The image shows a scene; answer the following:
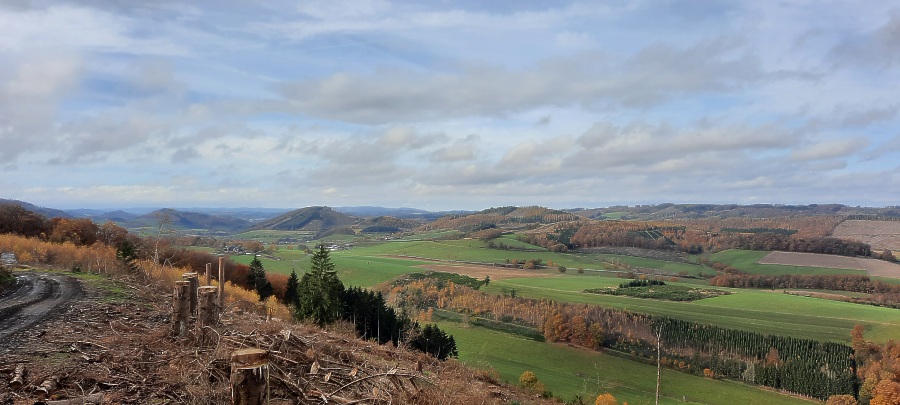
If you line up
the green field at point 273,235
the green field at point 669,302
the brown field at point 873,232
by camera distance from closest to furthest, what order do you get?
1. the green field at point 669,302
2. the brown field at point 873,232
3. the green field at point 273,235

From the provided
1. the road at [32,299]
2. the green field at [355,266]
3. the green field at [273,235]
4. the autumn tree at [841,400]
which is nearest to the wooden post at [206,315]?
the road at [32,299]

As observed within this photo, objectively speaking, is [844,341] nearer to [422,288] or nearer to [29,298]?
[422,288]

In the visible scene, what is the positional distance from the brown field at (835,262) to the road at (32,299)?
119768 millimetres

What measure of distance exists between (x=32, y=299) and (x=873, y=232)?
191003 mm

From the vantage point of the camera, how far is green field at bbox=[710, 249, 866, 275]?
306 ft

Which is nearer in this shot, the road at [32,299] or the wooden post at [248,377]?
the wooden post at [248,377]

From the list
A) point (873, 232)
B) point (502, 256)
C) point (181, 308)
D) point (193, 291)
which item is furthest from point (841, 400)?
point (873, 232)

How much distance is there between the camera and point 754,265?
102438mm

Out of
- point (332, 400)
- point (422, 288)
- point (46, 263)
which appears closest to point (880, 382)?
point (422, 288)

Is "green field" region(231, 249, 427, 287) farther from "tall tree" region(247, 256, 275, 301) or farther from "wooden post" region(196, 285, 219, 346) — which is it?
"wooden post" region(196, 285, 219, 346)

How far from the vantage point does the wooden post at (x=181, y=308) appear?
930 centimetres

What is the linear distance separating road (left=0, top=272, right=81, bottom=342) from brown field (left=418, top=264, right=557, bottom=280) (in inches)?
3090

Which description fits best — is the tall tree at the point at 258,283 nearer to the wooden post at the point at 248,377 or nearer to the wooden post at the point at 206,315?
the wooden post at the point at 206,315

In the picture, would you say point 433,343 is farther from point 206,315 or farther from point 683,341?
point 683,341
